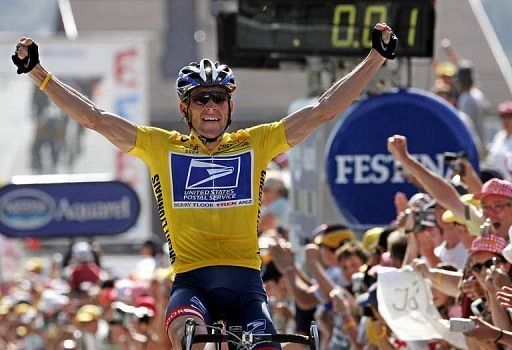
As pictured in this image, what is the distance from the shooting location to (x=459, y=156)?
476 inches

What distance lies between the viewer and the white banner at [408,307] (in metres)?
10.7

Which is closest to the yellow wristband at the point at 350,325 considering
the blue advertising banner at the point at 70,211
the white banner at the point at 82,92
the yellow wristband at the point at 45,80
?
the yellow wristband at the point at 45,80

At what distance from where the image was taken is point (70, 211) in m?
25.9

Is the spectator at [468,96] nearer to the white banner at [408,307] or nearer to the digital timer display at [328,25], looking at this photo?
the digital timer display at [328,25]

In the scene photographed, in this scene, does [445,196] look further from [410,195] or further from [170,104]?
[170,104]

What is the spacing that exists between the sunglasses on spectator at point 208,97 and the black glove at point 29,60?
0.85 metres

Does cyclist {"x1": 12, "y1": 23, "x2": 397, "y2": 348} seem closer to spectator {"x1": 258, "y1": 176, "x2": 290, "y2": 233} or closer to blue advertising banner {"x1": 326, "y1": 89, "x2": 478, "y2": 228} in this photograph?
blue advertising banner {"x1": 326, "y1": 89, "x2": 478, "y2": 228}

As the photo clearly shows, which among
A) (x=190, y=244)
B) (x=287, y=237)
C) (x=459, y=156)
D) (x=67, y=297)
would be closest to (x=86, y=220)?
(x=67, y=297)

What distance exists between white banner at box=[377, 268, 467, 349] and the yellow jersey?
6.51 ft

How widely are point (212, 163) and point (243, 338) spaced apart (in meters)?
1.15

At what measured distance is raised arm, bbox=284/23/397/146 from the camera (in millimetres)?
9133

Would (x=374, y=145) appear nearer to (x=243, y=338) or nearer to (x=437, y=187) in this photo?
(x=437, y=187)

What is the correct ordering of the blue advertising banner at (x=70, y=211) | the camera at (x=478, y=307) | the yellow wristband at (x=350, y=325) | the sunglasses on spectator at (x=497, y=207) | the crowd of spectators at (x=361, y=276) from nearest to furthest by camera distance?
the camera at (x=478, y=307)
the crowd of spectators at (x=361, y=276)
the sunglasses on spectator at (x=497, y=207)
the yellow wristband at (x=350, y=325)
the blue advertising banner at (x=70, y=211)

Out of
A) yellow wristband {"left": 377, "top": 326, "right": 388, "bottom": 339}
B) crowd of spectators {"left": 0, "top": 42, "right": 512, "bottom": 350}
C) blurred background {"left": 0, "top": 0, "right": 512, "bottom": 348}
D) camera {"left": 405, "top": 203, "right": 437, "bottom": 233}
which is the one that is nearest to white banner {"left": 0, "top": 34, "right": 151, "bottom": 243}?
blurred background {"left": 0, "top": 0, "right": 512, "bottom": 348}
